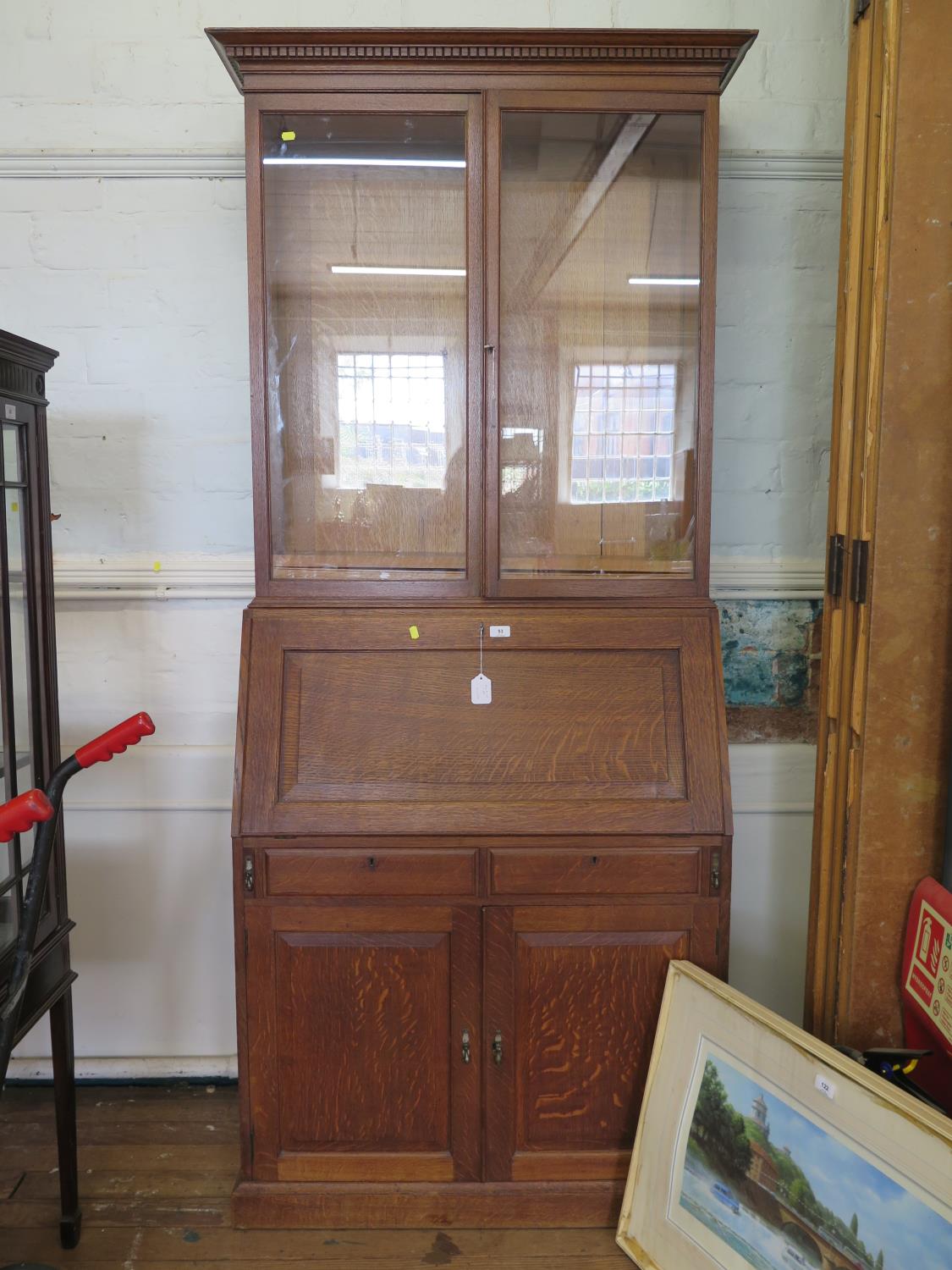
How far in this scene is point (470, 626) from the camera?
5.94 feet

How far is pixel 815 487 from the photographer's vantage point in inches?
88.2

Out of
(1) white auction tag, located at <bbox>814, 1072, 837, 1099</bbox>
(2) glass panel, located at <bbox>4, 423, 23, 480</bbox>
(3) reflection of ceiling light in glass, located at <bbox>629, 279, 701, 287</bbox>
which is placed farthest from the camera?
(3) reflection of ceiling light in glass, located at <bbox>629, 279, 701, 287</bbox>

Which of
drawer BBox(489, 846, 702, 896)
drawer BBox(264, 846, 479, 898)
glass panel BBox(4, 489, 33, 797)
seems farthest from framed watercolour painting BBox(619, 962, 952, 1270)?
glass panel BBox(4, 489, 33, 797)

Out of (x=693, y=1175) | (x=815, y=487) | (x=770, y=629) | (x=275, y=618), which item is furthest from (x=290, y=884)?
(x=815, y=487)

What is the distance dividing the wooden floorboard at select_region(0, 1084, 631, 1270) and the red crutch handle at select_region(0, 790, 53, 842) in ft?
3.42

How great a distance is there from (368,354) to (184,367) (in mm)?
571

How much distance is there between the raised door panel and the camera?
1.75 metres

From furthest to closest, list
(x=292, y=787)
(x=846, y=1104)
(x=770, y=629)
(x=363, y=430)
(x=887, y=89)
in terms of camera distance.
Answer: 1. (x=770, y=629)
2. (x=363, y=430)
3. (x=292, y=787)
4. (x=887, y=89)
5. (x=846, y=1104)

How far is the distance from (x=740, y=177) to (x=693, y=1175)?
2094mm

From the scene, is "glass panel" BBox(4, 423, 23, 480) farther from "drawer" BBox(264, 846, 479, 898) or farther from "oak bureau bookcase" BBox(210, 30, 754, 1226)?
"drawer" BBox(264, 846, 479, 898)

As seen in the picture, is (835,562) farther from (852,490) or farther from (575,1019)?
(575,1019)

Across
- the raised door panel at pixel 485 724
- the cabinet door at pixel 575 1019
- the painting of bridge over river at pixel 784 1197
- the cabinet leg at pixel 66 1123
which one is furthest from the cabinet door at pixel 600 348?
the cabinet leg at pixel 66 1123

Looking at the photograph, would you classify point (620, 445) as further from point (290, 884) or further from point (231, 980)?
point (231, 980)

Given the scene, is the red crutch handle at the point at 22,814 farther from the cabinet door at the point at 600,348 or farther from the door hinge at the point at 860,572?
the door hinge at the point at 860,572
